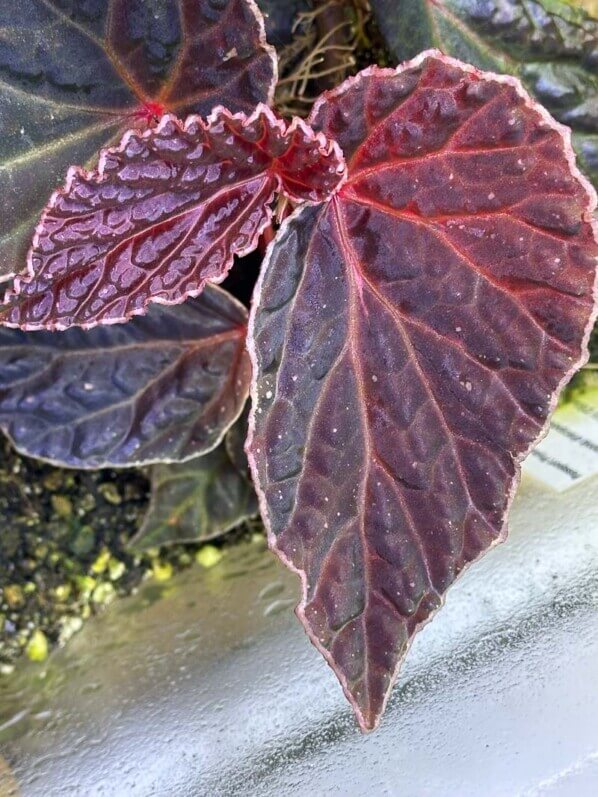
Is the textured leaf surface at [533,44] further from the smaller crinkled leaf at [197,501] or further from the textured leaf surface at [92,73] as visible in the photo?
the smaller crinkled leaf at [197,501]

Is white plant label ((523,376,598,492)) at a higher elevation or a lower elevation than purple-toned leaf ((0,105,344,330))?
lower

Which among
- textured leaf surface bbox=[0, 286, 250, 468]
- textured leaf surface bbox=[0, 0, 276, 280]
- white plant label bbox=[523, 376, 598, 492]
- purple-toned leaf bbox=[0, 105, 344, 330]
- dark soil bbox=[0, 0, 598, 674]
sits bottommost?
white plant label bbox=[523, 376, 598, 492]

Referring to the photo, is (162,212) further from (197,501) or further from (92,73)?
(197,501)

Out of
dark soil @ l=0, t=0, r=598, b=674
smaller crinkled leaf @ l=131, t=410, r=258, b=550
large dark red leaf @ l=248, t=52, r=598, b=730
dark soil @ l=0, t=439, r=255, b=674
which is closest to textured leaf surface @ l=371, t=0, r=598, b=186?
Answer: large dark red leaf @ l=248, t=52, r=598, b=730

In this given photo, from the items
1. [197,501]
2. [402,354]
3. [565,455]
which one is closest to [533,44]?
[402,354]

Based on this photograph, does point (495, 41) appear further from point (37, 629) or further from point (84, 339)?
point (37, 629)

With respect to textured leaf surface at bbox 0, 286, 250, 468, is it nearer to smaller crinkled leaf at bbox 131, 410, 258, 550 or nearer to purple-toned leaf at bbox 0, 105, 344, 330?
smaller crinkled leaf at bbox 131, 410, 258, 550

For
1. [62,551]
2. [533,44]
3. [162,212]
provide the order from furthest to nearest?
[62,551]
[533,44]
[162,212]
